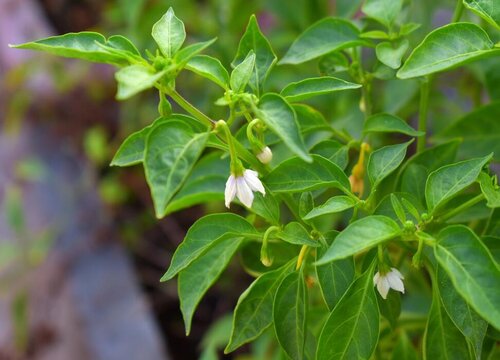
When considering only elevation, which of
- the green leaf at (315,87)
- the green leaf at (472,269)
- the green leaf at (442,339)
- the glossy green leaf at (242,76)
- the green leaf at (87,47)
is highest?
the green leaf at (87,47)

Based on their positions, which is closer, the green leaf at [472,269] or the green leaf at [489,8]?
the green leaf at [472,269]

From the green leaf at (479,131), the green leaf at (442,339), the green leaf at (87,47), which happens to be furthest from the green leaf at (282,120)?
the green leaf at (479,131)

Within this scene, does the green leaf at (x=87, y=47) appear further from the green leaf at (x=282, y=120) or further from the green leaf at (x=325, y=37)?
the green leaf at (x=325, y=37)

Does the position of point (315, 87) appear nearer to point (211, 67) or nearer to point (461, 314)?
point (211, 67)

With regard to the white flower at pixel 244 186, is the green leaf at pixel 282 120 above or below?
above

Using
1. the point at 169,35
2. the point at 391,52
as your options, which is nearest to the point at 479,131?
the point at 391,52

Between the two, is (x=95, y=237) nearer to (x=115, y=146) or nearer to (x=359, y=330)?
(x=115, y=146)

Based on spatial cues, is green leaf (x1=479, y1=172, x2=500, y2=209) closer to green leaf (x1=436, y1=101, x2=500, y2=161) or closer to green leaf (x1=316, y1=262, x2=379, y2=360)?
green leaf (x1=316, y1=262, x2=379, y2=360)
